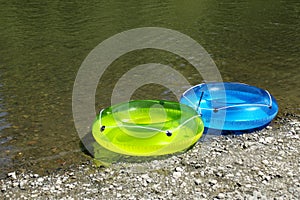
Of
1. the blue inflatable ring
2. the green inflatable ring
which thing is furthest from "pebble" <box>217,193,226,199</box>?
the blue inflatable ring

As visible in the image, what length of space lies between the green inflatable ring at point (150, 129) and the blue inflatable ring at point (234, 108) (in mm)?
441

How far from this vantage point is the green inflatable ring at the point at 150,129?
7348 mm

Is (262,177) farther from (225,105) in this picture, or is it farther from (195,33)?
(195,33)

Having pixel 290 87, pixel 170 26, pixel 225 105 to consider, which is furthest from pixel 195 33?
pixel 225 105

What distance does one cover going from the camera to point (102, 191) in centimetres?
647

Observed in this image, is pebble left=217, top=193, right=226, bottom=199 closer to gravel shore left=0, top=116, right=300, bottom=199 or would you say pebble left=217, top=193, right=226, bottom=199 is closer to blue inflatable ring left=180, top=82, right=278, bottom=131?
gravel shore left=0, top=116, right=300, bottom=199

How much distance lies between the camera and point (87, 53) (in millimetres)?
15172

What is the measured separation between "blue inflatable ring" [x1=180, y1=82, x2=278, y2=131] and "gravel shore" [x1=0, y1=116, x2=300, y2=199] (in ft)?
1.81

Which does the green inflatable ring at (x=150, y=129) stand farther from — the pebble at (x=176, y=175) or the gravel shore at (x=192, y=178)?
the pebble at (x=176, y=175)

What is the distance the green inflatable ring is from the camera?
289 inches

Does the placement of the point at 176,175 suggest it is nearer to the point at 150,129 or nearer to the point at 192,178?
the point at 192,178

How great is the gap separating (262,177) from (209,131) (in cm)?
205

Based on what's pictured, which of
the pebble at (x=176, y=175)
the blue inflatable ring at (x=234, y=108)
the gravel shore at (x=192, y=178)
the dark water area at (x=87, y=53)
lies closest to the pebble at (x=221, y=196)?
the gravel shore at (x=192, y=178)

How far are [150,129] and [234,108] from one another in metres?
2.21
